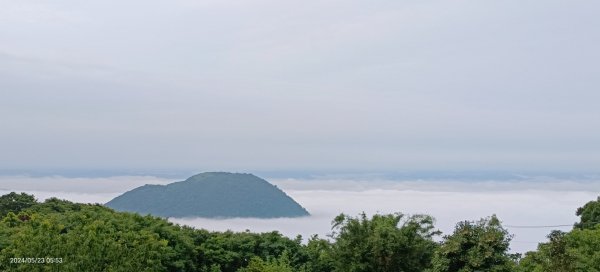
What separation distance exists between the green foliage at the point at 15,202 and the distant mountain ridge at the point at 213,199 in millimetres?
115325

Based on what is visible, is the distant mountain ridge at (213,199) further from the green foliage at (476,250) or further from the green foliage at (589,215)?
the green foliage at (476,250)

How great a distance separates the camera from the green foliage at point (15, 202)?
57175 millimetres

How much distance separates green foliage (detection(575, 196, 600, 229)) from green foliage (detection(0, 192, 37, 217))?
4654 centimetres

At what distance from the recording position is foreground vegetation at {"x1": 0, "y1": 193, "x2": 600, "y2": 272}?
25250mm

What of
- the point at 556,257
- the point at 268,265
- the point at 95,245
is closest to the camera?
the point at 556,257

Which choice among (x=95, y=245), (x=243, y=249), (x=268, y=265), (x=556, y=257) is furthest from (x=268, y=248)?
(x=556, y=257)

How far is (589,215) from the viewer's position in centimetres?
5644

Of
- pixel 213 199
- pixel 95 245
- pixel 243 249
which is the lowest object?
pixel 243 249

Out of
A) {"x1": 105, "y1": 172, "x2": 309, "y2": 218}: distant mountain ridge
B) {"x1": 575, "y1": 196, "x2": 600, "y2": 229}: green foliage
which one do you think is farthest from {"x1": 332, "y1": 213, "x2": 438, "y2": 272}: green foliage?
{"x1": 105, "y1": 172, "x2": 309, "y2": 218}: distant mountain ridge

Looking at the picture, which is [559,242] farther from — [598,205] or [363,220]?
[598,205]

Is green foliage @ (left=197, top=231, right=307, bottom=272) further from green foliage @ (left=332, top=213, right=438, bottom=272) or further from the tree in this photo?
the tree

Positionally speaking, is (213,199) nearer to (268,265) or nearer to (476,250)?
(268,265)

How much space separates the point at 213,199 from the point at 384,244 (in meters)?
161

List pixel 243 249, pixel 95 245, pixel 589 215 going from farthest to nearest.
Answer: pixel 589 215, pixel 243 249, pixel 95 245
